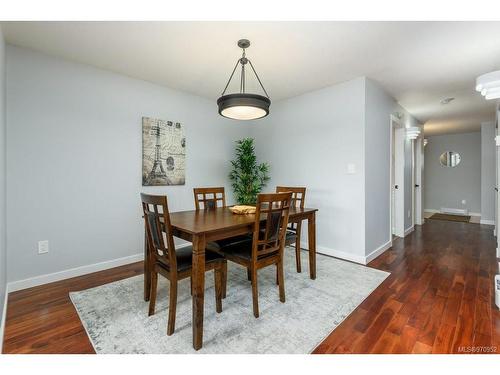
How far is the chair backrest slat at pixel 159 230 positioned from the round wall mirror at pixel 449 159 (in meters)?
8.20

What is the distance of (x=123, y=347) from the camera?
4.89 ft

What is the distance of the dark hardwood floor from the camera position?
152cm

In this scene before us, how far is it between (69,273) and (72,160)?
1.17m

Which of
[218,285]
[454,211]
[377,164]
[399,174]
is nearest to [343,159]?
[377,164]

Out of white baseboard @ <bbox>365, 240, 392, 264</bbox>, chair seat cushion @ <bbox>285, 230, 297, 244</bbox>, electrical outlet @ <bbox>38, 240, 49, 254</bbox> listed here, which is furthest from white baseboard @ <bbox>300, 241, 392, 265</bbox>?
electrical outlet @ <bbox>38, 240, 49, 254</bbox>

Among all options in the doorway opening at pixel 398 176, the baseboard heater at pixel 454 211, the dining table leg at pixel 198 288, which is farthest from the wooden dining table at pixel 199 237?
the baseboard heater at pixel 454 211

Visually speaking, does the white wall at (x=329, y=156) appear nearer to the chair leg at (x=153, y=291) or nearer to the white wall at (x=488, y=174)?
the chair leg at (x=153, y=291)

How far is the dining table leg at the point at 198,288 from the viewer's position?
1479 millimetres

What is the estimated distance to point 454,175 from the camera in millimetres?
6875

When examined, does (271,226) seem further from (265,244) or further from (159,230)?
(159,230)

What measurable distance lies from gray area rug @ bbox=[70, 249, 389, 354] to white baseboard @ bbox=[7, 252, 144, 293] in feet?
1.54
